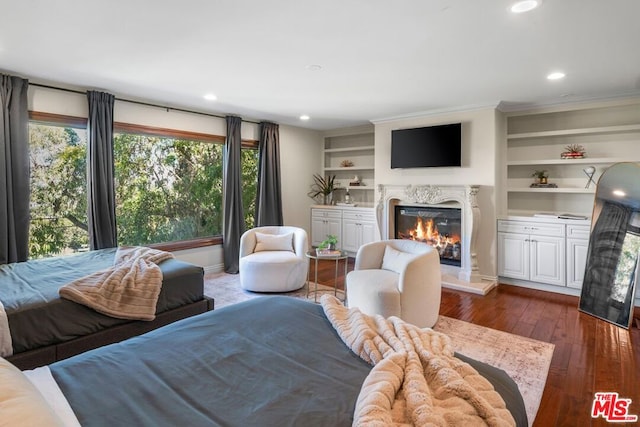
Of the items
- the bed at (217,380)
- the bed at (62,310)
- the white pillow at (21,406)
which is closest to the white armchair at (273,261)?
the bed at (62,310)

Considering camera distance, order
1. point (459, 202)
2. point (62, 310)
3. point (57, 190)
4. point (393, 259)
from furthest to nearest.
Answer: point (459, 202)
point (57, 190)
point (393, 259)
point (62, 310)

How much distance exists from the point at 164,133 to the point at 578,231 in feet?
17.7

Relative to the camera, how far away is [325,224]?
669 centimetres

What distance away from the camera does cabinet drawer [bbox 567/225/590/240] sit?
415 centimetres

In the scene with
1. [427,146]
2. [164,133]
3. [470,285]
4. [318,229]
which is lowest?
[470,285]

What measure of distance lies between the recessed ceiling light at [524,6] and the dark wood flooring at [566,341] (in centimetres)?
247

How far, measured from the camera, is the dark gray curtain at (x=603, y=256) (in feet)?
12.0

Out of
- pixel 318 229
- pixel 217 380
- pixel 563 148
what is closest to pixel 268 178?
pixel 318 229

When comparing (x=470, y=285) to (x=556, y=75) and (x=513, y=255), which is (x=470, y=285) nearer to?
(x=513, y=255)

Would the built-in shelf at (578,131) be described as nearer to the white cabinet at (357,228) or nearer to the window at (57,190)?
the white cabinet at (357,228)

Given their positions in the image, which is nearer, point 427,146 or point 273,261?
point 273,261

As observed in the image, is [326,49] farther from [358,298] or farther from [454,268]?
[454,268]

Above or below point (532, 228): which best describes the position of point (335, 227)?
below

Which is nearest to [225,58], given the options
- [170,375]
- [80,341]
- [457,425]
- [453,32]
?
[453,32]
